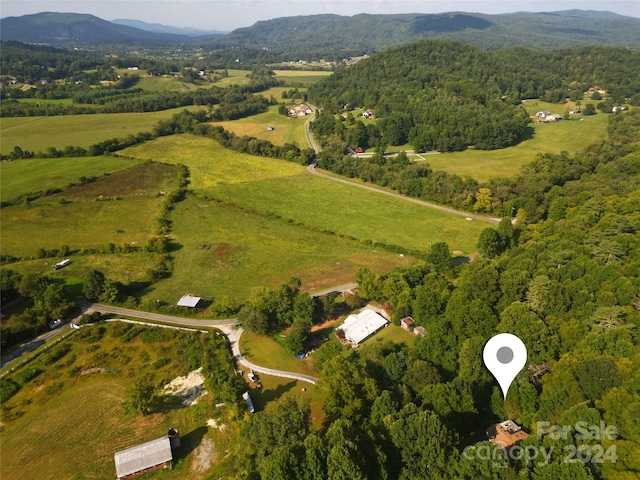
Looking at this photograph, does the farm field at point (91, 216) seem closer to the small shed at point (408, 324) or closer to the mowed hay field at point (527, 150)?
the small shed at point (408, 324)

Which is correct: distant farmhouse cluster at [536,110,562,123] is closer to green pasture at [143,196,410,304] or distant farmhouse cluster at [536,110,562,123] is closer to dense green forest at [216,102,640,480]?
dense green forest at [216,102,640,480]

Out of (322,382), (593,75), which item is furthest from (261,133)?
(593,75)

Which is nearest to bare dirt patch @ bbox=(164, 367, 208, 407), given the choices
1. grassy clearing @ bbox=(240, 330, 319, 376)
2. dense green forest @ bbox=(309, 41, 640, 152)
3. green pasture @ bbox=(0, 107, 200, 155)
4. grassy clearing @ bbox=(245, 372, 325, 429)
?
grassy clearing @ bbox=(245, 372, 325, 429)

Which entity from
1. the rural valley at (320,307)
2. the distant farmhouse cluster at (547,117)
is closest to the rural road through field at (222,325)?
the rural valley at (320,307)

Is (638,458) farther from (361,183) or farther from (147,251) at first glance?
(361,183)

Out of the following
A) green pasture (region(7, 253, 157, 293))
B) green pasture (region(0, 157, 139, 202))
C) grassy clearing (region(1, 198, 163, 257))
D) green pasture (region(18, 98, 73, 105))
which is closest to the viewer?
green pasture (region(7, 253, 157, 293))

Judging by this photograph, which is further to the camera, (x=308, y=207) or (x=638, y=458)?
(x=308, y=207)
